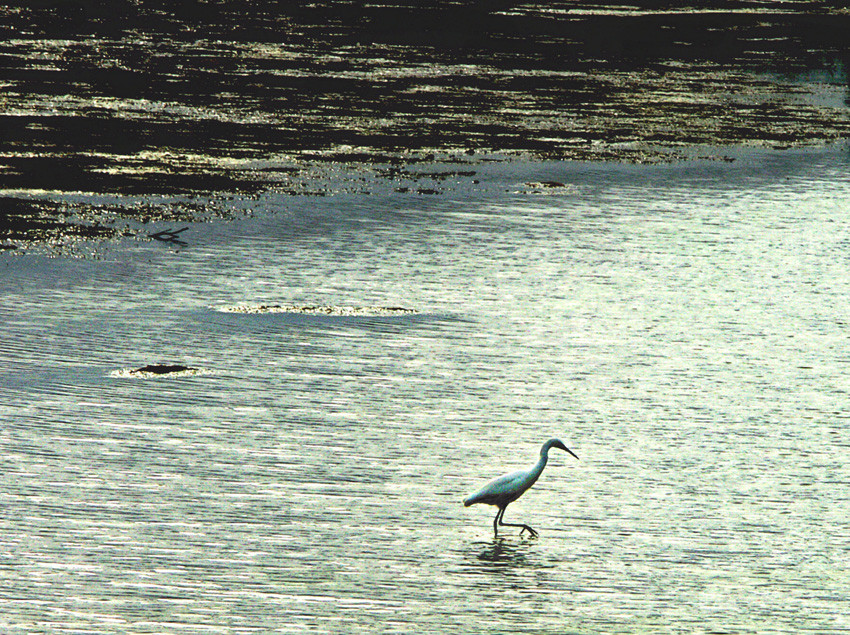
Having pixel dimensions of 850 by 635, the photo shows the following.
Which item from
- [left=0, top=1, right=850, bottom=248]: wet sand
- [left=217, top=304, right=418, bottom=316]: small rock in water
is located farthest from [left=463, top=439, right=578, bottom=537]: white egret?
[left=0, top=1, right=850, bottom=248]: wet sand

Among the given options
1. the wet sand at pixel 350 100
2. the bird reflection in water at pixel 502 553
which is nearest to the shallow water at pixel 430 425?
the bird reflection in water at pixel 502 553

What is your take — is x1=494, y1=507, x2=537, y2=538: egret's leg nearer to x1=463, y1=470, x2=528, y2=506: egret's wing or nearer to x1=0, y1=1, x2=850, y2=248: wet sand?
x1=463, y1=470, x2=528, y2=506: egret's wing

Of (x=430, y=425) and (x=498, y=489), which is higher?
(x=498, y=489)

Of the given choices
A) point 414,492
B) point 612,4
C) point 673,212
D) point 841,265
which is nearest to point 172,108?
point 673,212

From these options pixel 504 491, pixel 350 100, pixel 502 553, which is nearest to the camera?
pixel 502 553

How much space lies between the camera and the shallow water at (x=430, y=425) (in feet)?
30.0

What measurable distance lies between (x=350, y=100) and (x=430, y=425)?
16.6 meters

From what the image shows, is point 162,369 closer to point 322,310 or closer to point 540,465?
point 322,310

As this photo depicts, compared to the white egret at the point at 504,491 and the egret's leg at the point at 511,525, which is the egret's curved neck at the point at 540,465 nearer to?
the white egret at the point at 504,491

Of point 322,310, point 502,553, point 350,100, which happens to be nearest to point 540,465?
point 502,553

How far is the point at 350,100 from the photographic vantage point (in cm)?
2811

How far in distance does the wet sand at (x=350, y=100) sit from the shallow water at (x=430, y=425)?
2.24 m

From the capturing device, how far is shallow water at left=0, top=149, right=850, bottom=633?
9133 mm

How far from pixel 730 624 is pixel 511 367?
17.0 ft
